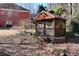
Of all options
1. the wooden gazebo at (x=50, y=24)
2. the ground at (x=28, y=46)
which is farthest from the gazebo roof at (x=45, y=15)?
the ground at (x=28, y=46)

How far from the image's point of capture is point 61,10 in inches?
113

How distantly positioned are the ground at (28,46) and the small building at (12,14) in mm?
111

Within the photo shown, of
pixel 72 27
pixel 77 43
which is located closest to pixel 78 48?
pixel 77 43

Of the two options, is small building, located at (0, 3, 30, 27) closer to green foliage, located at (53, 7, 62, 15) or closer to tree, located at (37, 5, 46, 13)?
tree, located at (37, 5, 46, 13)

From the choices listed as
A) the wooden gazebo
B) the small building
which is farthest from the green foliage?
the small building

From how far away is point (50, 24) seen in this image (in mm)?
2883

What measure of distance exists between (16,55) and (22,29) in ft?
1.06

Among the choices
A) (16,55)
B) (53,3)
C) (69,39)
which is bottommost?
(16,55)

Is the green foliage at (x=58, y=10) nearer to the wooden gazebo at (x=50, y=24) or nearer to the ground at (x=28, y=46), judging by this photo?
the wooden gazebo at (x=50, y=24)

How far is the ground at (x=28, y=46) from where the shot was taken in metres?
2.83

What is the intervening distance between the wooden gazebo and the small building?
156 millimetres

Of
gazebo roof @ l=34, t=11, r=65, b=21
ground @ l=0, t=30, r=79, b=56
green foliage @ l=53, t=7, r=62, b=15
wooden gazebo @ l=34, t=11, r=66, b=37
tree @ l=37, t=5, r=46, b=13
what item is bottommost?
ground @ l=0, t=30, r=79, b=56

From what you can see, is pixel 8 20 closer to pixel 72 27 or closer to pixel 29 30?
pixel 29 30

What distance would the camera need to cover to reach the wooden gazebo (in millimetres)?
2863
